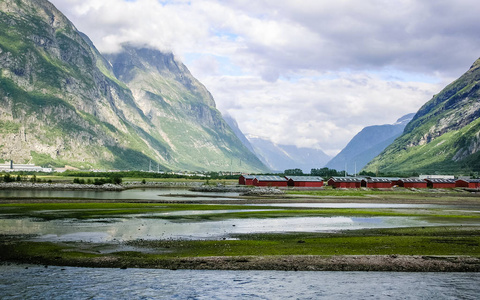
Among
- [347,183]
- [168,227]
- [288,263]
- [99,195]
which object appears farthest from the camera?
[347,183]

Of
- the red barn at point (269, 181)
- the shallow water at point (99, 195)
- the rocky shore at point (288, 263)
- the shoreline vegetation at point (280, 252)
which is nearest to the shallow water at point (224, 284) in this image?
the rocky shore at point (288, 263)

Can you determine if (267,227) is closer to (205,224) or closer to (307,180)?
(205,224)

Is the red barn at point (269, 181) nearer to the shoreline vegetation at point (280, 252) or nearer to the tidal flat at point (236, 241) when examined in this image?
the tidal flat at point (236, 241)

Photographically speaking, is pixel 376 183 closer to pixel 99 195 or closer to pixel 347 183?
pixel 347 183

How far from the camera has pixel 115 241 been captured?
1695 inches

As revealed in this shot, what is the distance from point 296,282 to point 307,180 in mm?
165425

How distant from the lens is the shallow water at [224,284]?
2731 cm

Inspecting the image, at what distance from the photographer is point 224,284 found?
30.0 metres

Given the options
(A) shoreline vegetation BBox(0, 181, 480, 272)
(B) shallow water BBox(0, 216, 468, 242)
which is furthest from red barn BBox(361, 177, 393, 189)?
(A) shoreline vegetation BBox(0, 181, 480, 272)

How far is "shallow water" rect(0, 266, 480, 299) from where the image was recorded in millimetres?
27312

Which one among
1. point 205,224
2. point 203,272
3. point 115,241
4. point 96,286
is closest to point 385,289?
point 203,272

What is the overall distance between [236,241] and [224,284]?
45.6 feet

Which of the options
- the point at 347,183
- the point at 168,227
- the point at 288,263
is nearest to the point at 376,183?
the point at 347,183

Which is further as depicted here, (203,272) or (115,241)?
(115,241)
